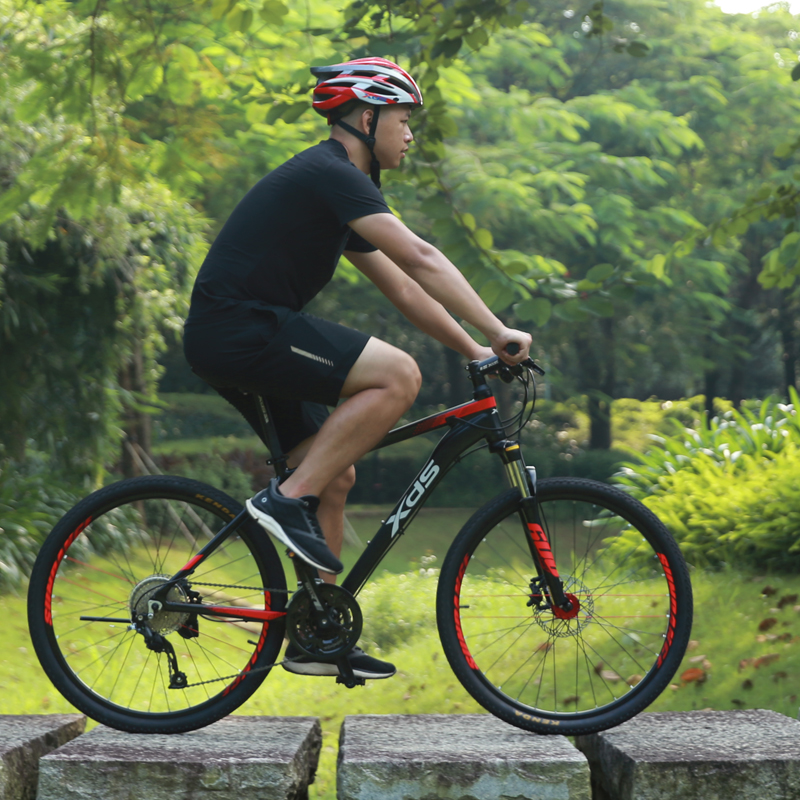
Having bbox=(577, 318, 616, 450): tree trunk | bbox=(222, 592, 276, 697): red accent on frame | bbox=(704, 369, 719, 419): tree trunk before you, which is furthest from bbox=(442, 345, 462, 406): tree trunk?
bbox=(222, 592, 276, 697): red accent on frame

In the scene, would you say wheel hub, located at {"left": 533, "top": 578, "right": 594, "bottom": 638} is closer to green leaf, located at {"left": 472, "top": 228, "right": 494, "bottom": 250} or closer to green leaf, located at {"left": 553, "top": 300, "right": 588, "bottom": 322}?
green leaf, located at {"left": 553, "top": 300, "right": 588, "bottom": 322}

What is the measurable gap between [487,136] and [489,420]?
1522 cm

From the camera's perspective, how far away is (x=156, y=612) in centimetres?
294

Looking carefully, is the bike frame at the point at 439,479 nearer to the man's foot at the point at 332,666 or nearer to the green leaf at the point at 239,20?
the man's foot at the point at 332,666

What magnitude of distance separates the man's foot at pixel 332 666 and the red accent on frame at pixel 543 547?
0.59 m

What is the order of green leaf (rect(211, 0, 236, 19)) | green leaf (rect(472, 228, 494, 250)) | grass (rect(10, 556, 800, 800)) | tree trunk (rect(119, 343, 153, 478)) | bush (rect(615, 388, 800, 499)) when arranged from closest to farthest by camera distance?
grass (rect(10, 556, 800, 800))
green leaf (rect(211, 0, 236, 19))
green leaf (rect(472, 228, 494, 250))
bush (rect(615, 388, 800, 499))
tree trunk (rect(119, 343, 153, 478))

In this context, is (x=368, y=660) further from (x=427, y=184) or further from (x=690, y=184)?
(x=690, y=184)

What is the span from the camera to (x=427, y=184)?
210 inches

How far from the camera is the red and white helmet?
286cm

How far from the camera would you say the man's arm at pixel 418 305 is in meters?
2.89

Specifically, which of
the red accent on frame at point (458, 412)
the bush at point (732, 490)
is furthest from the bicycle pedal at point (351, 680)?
the bush at point (732, 490)

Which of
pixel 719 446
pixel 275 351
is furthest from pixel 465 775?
pixel 719 446

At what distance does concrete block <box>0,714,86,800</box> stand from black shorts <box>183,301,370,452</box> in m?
1.29

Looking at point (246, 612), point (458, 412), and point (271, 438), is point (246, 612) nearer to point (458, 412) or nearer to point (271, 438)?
point (271, 438)
